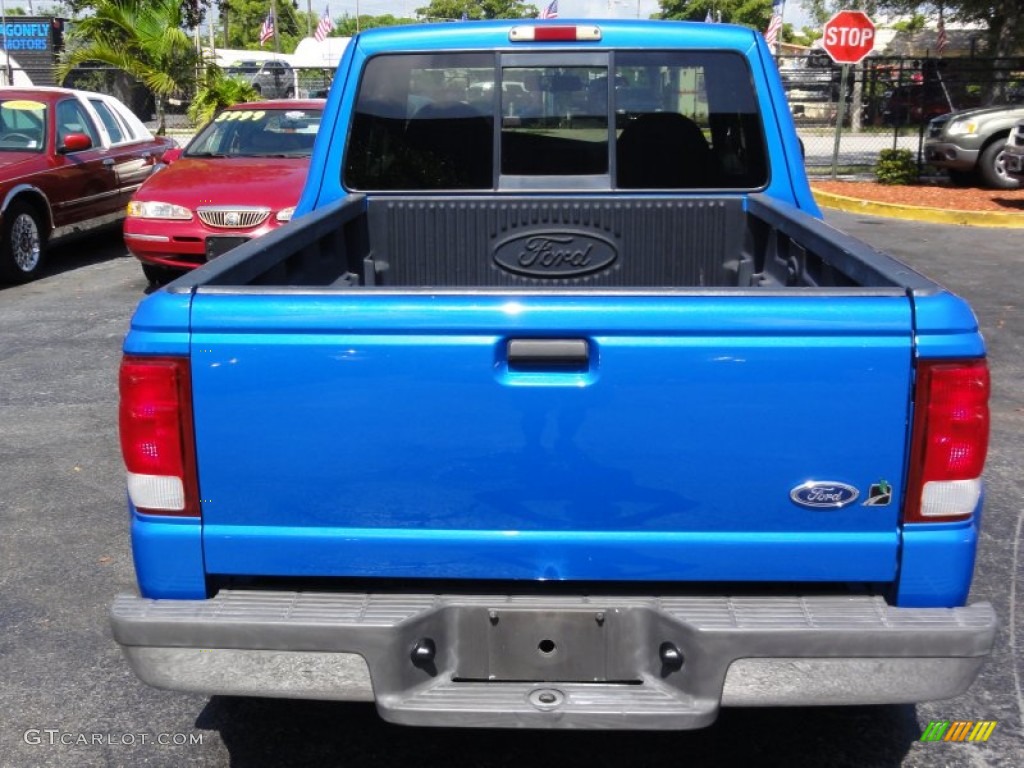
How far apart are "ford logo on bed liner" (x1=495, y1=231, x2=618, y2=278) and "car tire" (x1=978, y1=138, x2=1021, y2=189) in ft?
43.4

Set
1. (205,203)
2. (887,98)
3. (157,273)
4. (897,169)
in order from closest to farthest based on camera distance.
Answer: (205,203) → (157,273) → (897,169) → (887,98)

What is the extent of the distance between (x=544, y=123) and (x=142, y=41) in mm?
15872

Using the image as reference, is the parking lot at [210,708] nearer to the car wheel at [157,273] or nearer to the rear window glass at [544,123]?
the rear window glass at [544,123]

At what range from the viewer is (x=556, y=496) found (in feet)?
8.46

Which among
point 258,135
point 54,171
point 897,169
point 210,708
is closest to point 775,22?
point 897,169

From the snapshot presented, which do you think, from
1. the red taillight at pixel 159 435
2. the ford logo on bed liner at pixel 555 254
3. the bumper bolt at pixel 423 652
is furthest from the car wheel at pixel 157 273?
the bumper bolt at pixel 423 652

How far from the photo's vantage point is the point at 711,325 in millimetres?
→ 2480

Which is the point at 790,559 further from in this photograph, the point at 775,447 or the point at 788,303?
the point at 788,303

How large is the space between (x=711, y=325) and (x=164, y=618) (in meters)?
1.41

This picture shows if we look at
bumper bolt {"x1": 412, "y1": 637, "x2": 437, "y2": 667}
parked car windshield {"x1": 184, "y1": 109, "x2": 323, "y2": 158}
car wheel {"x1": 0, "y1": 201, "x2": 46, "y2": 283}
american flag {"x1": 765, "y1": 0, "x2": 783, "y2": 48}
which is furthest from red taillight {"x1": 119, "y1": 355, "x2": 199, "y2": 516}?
american flag {"x1": 765, "y1": 0, "x2": 783, "y2": 48}

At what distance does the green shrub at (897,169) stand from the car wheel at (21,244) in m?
12.4

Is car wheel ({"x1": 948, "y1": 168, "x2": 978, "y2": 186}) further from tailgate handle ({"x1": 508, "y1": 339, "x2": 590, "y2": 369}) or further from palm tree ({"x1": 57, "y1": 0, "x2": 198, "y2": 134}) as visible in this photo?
tailgate handle ({"x1": 508, "y1": 339, "x2": 590, "y2": 369})

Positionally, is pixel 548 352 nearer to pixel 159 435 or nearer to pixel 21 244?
pixel 159 435

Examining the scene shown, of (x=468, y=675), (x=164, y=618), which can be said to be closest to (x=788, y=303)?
(x=468, y=675)
